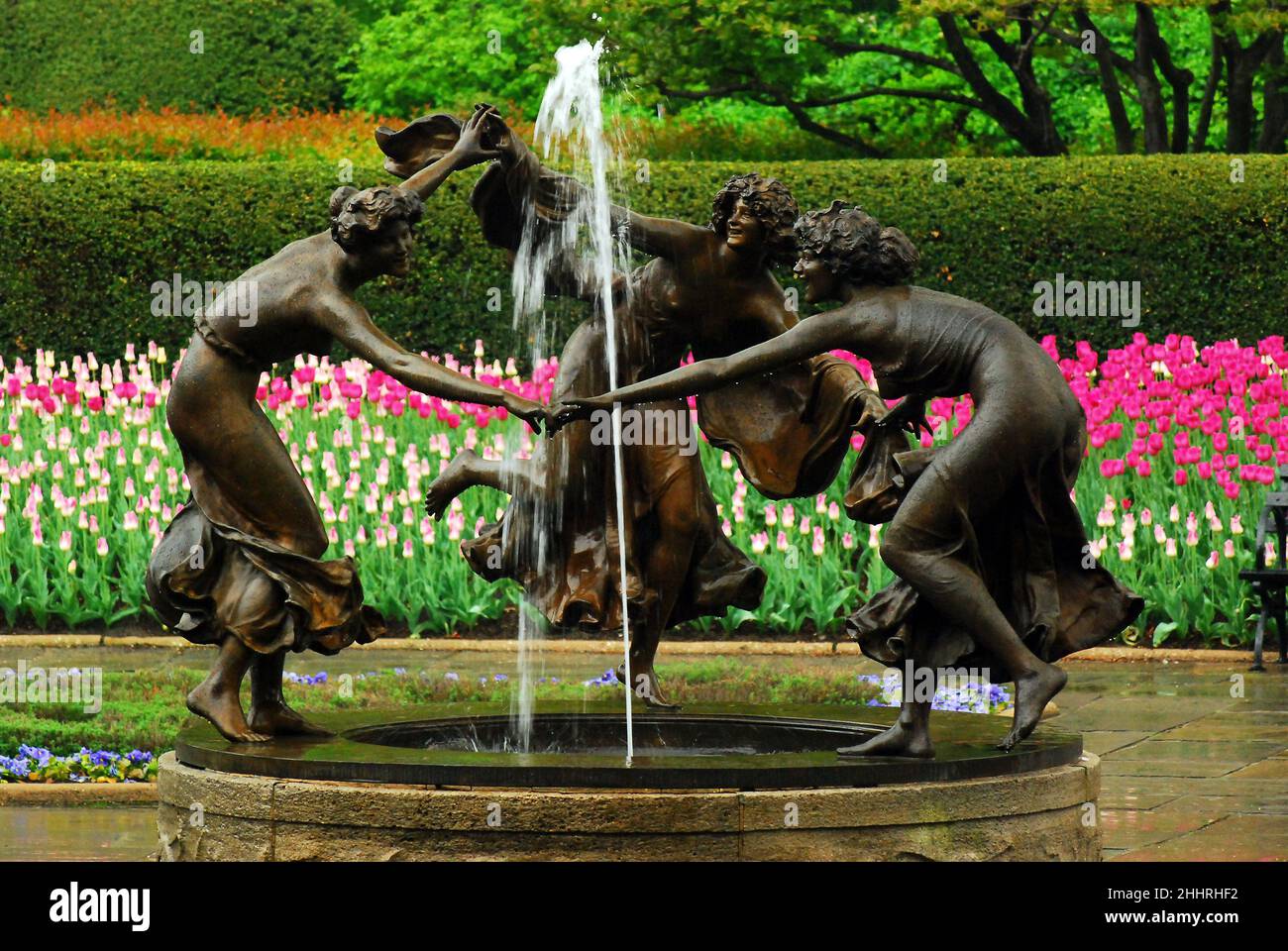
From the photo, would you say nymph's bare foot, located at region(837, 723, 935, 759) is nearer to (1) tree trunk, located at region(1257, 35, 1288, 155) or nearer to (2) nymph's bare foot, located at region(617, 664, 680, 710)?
(2) nymph's bare foot, located at region(617, 664, 680, 710)

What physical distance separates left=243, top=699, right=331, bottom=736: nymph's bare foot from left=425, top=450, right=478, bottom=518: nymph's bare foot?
1042 mm

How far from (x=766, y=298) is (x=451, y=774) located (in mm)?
2425

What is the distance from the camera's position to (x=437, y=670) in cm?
1056

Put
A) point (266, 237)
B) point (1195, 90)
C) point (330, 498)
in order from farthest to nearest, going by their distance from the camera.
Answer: point (1195, 90), point (266, 237), point (330, 498)

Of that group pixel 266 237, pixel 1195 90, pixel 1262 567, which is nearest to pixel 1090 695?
pixel 1262 567

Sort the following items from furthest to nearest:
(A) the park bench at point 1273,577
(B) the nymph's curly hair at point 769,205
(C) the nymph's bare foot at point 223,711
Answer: (A) the park bench at point 1273,577
(B) the nymph's curly hair at point 769,205
(C) the nymph's bare foot at point 223,711

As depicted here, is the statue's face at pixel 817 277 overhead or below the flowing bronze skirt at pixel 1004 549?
overhead

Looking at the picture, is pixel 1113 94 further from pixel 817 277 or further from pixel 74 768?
pixel 817 277

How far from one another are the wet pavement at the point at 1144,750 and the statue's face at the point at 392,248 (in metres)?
2.01

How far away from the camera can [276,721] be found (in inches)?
255

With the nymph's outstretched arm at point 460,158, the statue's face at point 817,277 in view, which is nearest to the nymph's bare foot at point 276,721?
the nymph's outstretched arm at point 460,158

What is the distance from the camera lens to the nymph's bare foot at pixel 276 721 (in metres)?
6.45

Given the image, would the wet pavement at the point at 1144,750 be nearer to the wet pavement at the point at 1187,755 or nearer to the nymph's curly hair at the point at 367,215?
the wet pavement at the point at 1187,755

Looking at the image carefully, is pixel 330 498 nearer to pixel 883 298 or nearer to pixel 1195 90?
pixel 883 298
